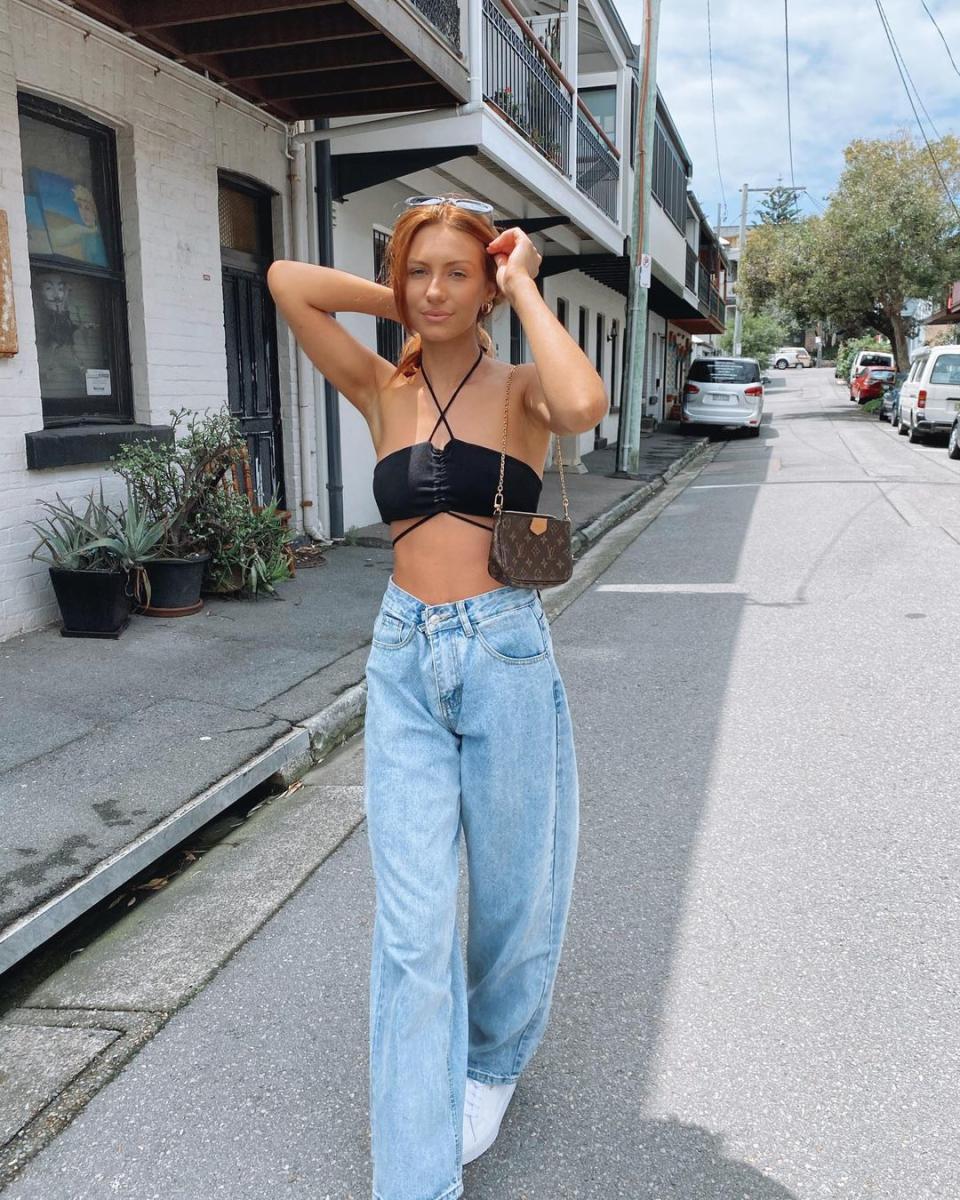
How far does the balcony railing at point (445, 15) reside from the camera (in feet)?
27.4

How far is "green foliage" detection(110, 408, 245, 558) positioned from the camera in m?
6.63

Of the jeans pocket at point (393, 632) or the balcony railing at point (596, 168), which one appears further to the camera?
the balcony railing at point (596, 168)

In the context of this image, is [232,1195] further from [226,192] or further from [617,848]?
[226,192]

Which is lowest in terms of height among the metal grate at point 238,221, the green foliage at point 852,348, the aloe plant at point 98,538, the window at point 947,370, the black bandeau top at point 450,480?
the aloe plant at point 98,538

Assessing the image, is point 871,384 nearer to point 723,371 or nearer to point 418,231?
point 723,371

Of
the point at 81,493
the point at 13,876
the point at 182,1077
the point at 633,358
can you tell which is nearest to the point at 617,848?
the point at 182,1077

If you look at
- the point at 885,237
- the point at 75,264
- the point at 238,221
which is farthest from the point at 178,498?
the point at 885,237

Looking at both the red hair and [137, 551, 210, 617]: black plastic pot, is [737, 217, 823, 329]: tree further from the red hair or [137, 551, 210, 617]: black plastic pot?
the red hair

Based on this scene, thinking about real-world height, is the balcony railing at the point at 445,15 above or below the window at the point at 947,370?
above

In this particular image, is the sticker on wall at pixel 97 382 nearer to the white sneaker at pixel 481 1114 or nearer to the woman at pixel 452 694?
the woman at pixel 452 694

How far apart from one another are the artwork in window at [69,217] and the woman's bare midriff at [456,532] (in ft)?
17.1

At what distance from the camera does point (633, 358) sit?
16.2 metres

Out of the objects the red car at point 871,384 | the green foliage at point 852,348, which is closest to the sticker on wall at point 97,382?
the red car at point 871,384

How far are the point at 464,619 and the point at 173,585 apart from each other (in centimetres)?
497
